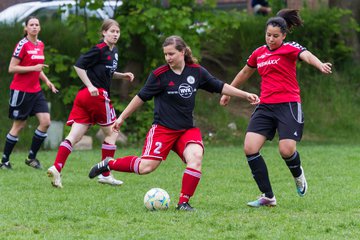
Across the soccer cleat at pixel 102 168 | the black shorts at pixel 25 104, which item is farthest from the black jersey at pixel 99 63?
the black shorts at pixel 25 104

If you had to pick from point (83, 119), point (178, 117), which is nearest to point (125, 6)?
point (83, 119)

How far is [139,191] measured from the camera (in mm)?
8398

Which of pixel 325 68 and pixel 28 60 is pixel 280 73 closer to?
pixel 325 68

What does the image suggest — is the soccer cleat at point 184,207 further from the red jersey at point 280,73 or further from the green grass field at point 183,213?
the red jersey at point 280,73

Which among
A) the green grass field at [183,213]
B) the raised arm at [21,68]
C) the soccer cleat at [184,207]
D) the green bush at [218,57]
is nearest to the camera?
the green grass field at [183,213]

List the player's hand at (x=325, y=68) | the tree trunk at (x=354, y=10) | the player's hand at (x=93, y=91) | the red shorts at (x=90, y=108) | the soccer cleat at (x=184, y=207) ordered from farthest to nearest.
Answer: the tree trunk at (x=354, y=10), the red shorts at (x=90, y=108), the player's hand at (x=93, y=91), the soccer cleat at (x=184, y=207), the player's hand at (x=325, y=68)

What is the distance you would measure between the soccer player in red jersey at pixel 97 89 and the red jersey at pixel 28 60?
1.48 m

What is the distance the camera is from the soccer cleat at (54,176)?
849cm

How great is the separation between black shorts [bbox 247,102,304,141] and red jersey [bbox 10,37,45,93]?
12.7ft

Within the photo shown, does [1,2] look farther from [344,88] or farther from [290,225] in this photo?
[290,225]

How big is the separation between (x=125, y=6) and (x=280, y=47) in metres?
8.40

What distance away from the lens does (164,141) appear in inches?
281

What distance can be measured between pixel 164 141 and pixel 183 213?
0.74 m

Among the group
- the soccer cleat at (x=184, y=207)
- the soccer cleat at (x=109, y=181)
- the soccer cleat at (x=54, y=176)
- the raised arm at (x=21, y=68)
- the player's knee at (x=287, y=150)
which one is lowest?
the soccer cleat at (x=109, y=181)
